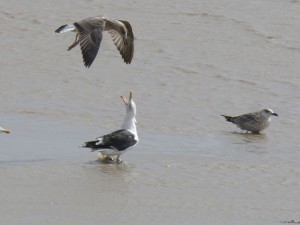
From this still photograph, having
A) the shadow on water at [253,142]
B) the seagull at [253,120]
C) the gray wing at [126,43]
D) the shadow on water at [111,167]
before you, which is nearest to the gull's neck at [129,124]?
the shadow on water at [111,167]

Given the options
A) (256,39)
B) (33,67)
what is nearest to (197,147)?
(33,67)

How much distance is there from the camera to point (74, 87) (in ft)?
39.7

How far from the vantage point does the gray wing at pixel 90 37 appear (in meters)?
9.92

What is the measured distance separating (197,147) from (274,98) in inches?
107

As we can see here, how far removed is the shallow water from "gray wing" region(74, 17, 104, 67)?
2.76 ft

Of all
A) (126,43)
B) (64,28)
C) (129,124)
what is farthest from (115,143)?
(126,43)

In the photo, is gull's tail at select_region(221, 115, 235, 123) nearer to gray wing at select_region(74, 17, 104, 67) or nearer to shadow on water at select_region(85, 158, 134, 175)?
gray wing at select_region(74, 17, 104, 67)

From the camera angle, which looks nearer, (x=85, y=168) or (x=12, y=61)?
(x=85, y=168)

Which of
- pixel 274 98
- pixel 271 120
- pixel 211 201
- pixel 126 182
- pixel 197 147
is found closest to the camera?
pixel 211 201

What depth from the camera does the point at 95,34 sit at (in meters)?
10.3

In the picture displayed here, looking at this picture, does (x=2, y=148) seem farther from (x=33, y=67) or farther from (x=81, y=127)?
(x=33, y=67)

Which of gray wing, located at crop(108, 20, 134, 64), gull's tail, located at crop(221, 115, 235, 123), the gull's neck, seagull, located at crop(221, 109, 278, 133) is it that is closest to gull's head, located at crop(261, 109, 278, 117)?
seagull, located at crop(221, 109, 278, 133)

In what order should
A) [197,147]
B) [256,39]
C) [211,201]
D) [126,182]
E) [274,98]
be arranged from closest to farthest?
1. [211,201]
2. [126,182]
3. [197,147]
4. [274,98]
5. [256,39]

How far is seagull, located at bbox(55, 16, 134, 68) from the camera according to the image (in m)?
9.95
